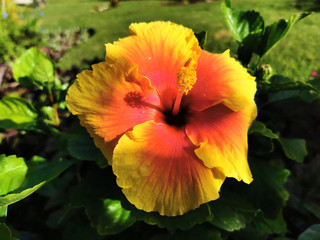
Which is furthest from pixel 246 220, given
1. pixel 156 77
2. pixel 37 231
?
pixel 37 231

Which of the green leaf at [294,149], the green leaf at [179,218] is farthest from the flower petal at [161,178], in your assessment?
the green leaf at [294,149]

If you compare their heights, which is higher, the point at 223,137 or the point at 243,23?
the point at 243,23

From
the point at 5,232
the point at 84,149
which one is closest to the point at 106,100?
the point at 84,149

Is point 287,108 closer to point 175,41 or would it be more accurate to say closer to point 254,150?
point 254,150

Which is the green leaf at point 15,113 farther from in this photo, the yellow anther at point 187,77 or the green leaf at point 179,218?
the yellow anther at point 187,77

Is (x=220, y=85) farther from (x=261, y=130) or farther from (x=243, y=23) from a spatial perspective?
(x=243, y=23)

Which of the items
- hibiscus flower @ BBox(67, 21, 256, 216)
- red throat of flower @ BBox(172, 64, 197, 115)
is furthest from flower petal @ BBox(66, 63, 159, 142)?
red throat of flower @ BBox(172, 64, 197, 115)

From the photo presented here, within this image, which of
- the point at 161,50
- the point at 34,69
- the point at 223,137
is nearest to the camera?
the point at 223,137
